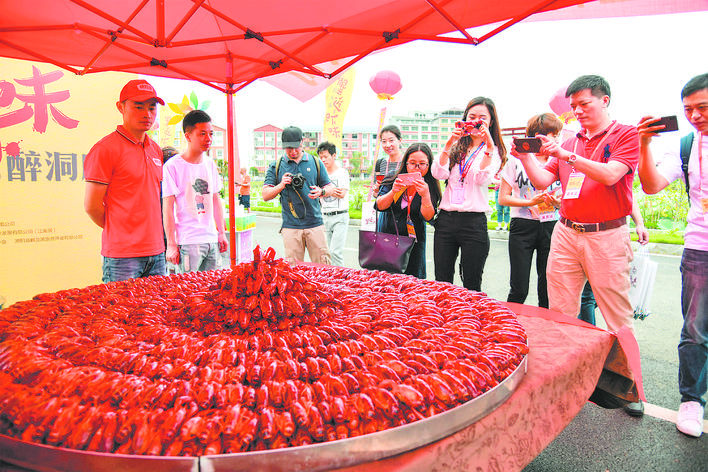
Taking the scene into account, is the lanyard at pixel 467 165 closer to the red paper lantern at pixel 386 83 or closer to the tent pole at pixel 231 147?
the tent pole at pixel 231 147

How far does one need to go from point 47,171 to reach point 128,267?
212cm

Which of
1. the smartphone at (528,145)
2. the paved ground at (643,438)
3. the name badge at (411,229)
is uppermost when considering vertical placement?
the smartphone at (528,145)

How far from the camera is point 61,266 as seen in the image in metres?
4.24

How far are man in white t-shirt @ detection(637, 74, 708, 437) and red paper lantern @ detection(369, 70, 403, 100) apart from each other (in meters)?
6.88

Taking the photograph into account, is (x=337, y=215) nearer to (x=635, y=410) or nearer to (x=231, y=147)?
(x=231, y=147)

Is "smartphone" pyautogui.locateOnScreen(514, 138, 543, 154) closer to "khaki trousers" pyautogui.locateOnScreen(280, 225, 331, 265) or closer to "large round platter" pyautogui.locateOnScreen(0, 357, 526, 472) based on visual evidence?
"large round platter" pyautogui.locateOnScreen(0, 357, 526, 472)

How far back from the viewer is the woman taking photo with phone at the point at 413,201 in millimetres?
3303

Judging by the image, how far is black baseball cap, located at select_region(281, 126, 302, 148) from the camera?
413 cm

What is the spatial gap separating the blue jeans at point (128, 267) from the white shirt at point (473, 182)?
2249 millimetres

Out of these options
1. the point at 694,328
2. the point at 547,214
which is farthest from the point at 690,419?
the point at 547,214

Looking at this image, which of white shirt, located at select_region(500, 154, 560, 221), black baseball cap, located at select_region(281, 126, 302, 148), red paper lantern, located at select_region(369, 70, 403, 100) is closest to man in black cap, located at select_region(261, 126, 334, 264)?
black baseball cap, located at select_region(281, 126, 302, 148)

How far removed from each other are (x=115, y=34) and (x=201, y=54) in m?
0.75

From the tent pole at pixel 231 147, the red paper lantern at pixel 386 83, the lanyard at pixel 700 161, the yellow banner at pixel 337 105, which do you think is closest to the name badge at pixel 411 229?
the tent pole at pixel 231 147

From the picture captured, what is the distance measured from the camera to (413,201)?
348 cm
